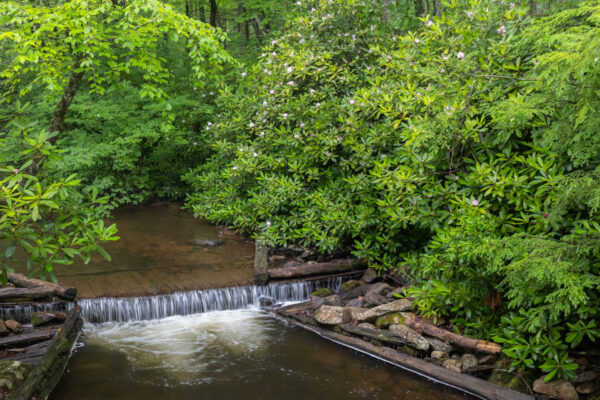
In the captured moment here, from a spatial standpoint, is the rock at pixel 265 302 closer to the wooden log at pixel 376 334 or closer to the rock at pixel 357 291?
the rock at pixel 357 291

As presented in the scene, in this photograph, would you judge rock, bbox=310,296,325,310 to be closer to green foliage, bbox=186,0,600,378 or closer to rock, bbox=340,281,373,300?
rock, bbox=340,281,373,300

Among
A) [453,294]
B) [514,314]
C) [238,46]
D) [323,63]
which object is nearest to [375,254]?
[453,294]

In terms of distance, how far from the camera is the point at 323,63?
1005cm

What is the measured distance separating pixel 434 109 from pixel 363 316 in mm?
3092

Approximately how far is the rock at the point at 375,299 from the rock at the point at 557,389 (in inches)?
100

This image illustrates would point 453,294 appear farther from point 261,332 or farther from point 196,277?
point 196,277

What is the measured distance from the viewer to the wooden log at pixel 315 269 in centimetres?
859

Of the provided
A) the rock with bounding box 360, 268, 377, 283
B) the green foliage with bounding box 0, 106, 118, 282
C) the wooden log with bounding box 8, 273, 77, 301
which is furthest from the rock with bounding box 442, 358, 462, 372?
the wooden log with bounding box 8, 273, 77, 301

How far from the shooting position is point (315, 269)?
28.7 ft

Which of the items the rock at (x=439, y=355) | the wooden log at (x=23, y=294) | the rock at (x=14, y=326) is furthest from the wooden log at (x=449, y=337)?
the wooden log at (x=23, y=294)

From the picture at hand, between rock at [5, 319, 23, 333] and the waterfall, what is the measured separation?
3.33 feet

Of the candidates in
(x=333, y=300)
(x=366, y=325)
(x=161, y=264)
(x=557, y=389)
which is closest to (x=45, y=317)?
(x=161, y=264)

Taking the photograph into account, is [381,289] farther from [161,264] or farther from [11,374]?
[11,374]

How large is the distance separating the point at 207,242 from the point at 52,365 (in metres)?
5.16
